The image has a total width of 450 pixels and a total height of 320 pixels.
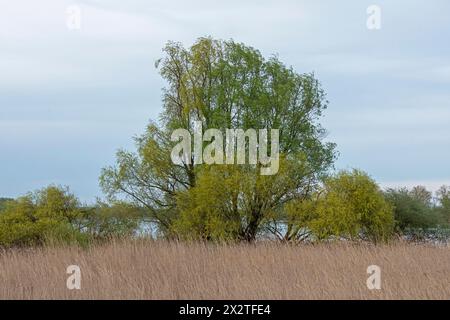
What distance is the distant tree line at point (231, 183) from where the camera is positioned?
Result: 35906mm

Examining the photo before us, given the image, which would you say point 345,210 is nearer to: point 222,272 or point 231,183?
point 231,183

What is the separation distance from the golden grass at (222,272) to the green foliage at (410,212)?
33262mm

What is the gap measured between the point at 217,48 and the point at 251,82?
3.51m

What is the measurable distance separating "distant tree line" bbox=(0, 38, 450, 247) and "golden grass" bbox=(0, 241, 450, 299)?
65.6 ft

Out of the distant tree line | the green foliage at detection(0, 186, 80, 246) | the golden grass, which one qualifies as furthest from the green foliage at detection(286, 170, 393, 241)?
the golden grass

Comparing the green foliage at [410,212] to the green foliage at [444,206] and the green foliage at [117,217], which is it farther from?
the green foliage at [117,217]

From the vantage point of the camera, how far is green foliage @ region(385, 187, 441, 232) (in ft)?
159

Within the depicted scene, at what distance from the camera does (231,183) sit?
1394 inches

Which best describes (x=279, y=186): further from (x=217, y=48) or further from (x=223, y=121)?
(x=217, y=48)

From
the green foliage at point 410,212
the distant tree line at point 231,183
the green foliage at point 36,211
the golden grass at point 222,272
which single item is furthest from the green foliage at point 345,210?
the golden grass at point 222,272

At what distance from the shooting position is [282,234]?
3712cm

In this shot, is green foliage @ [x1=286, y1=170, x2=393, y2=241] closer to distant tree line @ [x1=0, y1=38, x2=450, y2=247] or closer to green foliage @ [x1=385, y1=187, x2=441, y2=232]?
distant tree line @ [x1=0, y1=38, x2=450, y2=247]
